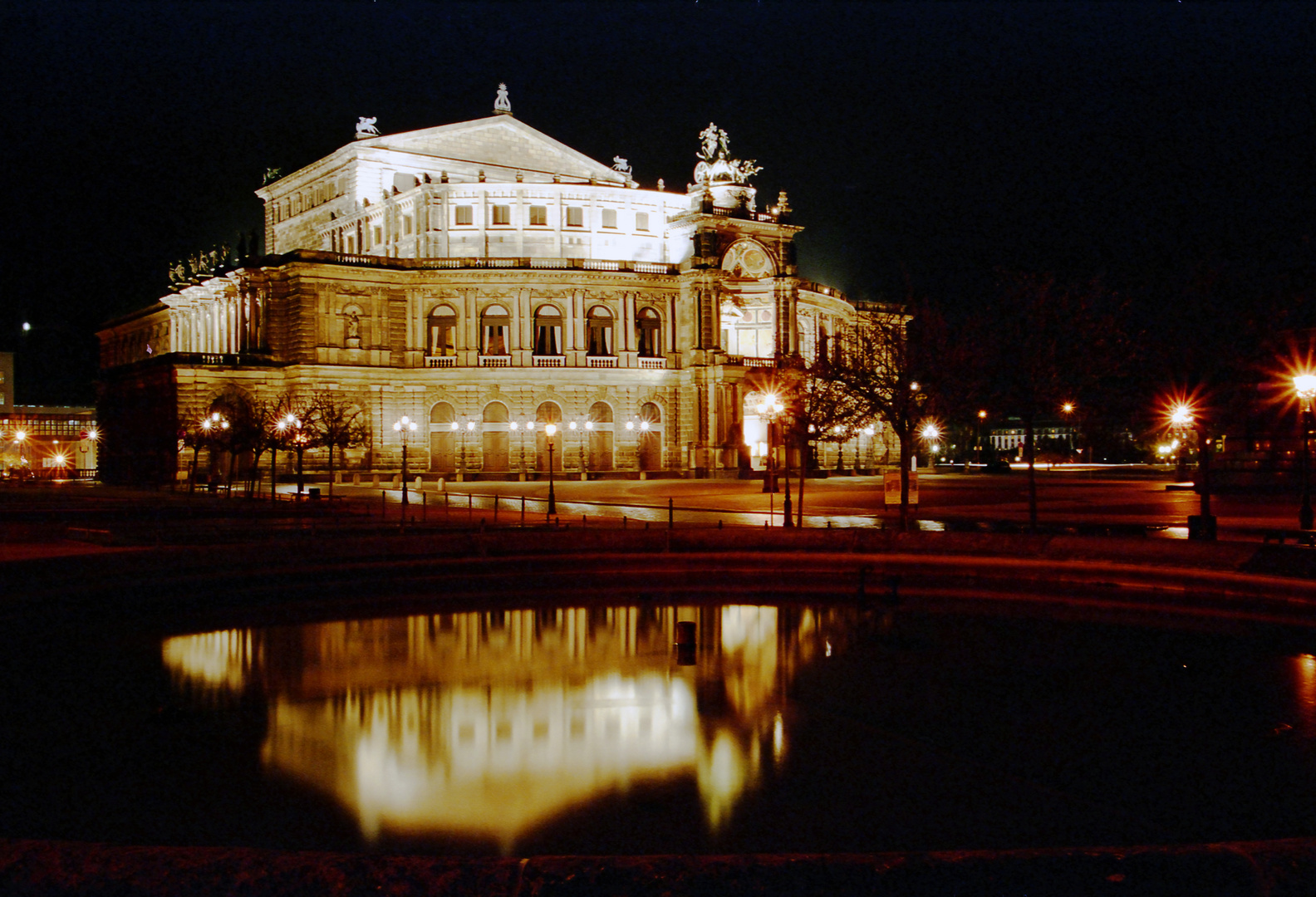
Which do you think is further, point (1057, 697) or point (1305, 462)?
point (1305, 462)

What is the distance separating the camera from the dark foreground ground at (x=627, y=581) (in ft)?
14.0

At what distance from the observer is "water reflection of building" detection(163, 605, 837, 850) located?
351 inches

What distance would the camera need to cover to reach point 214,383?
7375 cm

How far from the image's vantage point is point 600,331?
82.4 meters

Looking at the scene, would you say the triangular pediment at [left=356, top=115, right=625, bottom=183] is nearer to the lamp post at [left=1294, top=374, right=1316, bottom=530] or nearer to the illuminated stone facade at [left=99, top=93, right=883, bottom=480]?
the illuminated stone facade at [left=99, top=93, right=883, bottom=480]

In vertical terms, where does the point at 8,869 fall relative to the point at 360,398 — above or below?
below

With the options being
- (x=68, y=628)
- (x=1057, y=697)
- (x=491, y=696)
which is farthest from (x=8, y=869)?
(x=68, y=628)

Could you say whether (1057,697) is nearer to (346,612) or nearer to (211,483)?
(346,612)

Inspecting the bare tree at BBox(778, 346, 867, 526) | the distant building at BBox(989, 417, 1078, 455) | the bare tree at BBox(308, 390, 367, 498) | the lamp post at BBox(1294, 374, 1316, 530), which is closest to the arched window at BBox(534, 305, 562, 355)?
the bare tree at BBox(308, 390, 367, 498)

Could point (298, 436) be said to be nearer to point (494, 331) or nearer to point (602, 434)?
point (494, 331)

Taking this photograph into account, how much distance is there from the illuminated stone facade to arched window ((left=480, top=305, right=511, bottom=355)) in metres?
0.15

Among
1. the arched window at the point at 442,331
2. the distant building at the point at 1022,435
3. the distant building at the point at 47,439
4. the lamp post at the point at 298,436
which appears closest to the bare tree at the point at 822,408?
the lamp post at the point at 298,436

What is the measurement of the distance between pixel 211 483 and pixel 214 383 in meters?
17.2

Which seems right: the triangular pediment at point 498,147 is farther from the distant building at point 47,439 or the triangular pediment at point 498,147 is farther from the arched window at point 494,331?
the distant building at point 47,439
